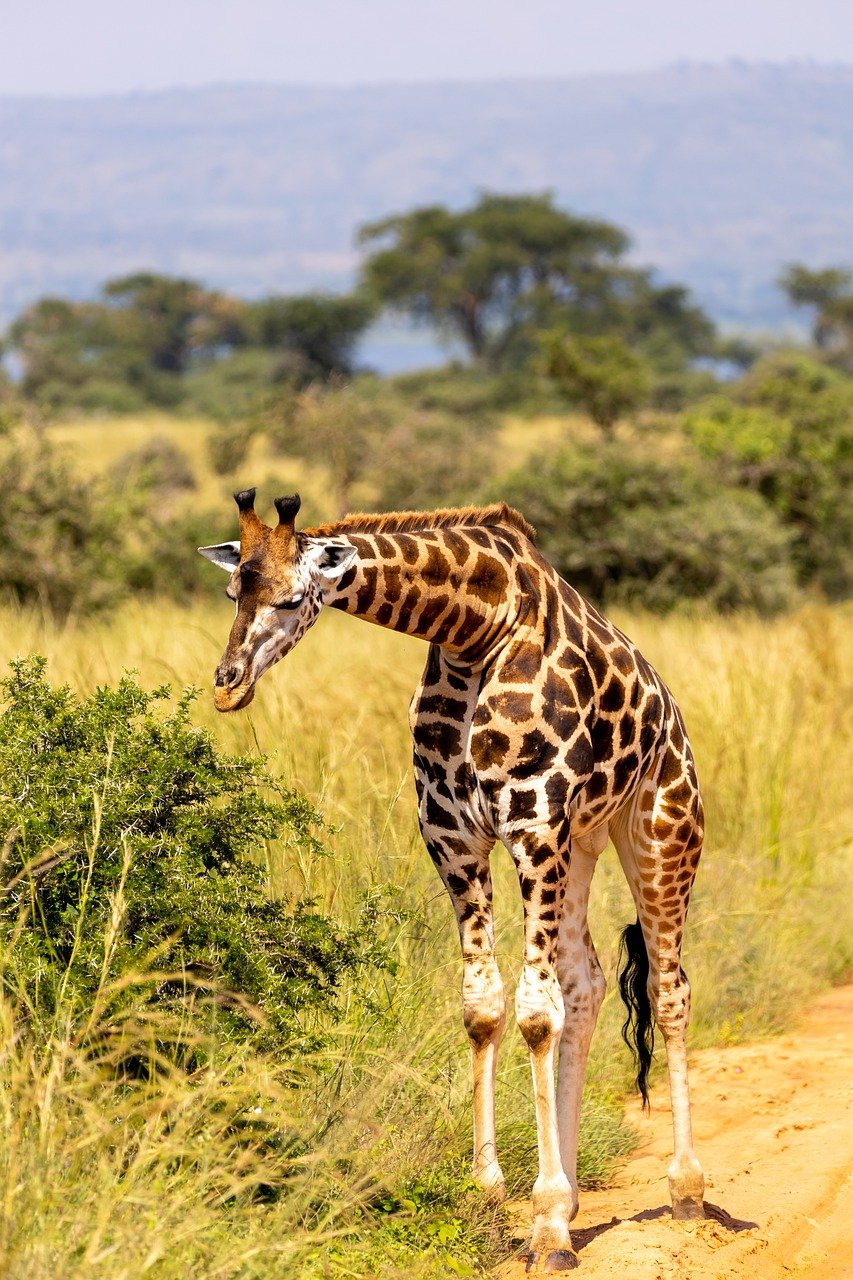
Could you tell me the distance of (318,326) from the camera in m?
51.7

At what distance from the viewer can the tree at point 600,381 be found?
20672 mm

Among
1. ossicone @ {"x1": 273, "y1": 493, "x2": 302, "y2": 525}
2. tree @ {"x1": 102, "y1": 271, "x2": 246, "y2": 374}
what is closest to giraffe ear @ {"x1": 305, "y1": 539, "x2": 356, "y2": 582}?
ossicone @ {"x1": 273, "y1": 493, "x2": 302, "y2": 525}

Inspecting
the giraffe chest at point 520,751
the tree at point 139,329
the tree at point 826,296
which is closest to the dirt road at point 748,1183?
the giraffe chest at point 520,751

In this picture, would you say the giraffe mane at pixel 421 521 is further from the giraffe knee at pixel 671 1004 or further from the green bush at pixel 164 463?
the green bush at pixel 164 463

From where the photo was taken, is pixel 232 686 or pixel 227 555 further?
pixel 227 555

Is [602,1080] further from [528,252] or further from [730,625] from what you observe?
[528,252]

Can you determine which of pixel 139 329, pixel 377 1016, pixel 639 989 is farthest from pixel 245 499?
pixel 139 329

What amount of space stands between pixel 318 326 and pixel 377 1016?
47851mm

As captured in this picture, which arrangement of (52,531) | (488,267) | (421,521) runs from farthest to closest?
1. (488,267)
2. (52,531)
3. (421,521)

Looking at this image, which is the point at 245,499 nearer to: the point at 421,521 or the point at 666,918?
the point at 421,521

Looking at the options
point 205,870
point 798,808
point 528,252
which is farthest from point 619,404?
point 528,252

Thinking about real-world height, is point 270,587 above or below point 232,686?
above

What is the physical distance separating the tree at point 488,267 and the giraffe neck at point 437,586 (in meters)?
54.8

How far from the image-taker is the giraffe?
14.8ft
